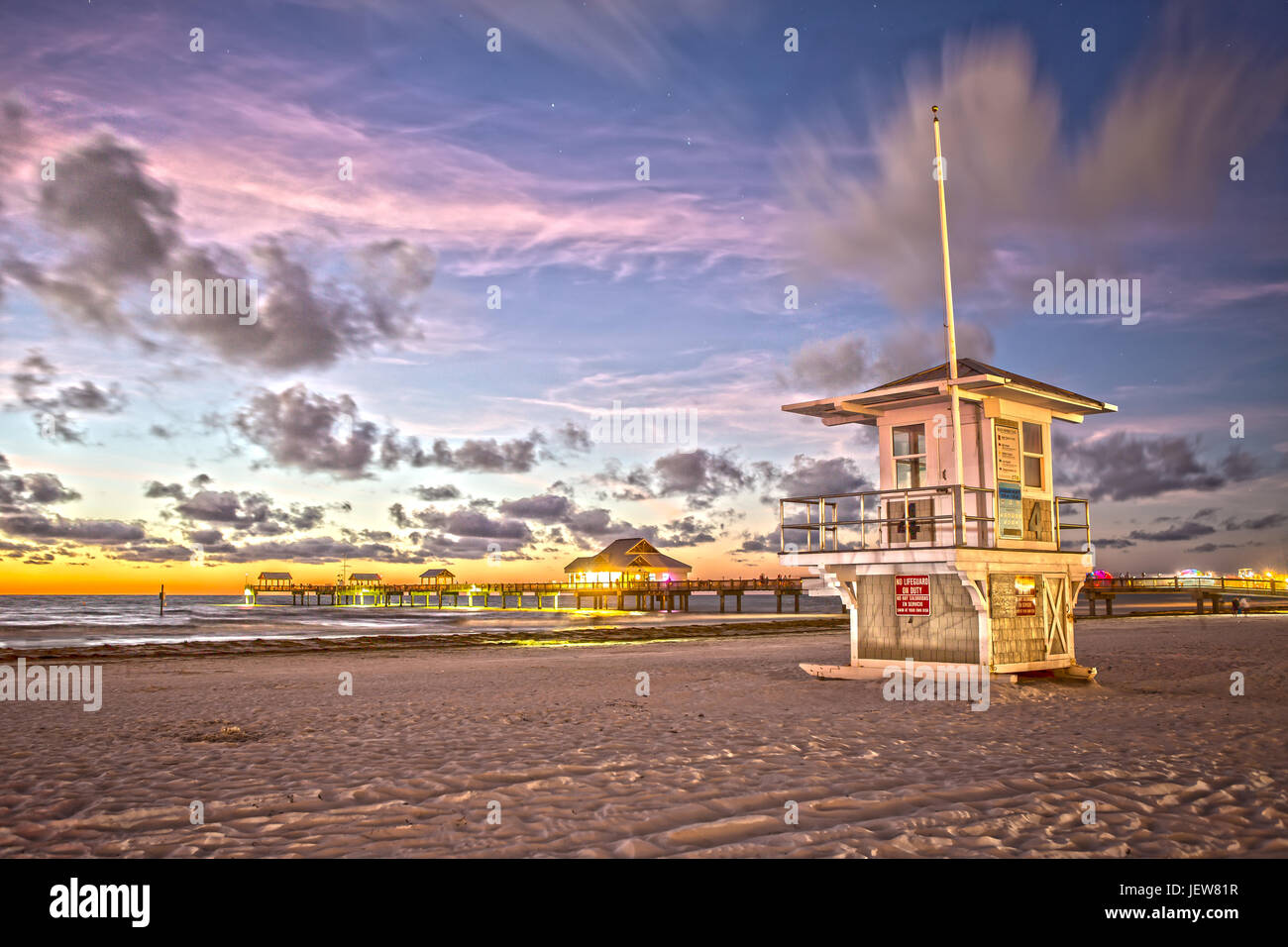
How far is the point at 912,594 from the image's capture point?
605 inches

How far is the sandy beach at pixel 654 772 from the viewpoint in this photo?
19.5ft

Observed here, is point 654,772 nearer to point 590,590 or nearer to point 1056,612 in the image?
point 1056,612

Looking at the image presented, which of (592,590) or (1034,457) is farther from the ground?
(1034,457)

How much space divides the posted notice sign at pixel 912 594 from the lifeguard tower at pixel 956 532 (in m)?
0.02

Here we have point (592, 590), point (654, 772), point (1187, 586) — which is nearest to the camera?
point (654, 772)

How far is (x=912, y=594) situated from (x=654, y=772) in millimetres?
8844

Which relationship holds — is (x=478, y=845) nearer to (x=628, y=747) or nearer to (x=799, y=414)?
(x=628, y=747)

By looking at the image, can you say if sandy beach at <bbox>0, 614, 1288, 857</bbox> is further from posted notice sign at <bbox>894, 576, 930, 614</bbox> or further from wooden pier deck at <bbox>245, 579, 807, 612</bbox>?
wooden pier deck at <bbox>245, 579, 807, 612</bbox>

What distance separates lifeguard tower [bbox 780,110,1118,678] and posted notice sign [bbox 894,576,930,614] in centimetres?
2

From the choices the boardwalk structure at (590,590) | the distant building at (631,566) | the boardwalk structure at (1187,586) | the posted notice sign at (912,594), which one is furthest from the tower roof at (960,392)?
the distant building at (631,566)

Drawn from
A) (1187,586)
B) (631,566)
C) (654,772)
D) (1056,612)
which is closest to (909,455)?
(1056,612)

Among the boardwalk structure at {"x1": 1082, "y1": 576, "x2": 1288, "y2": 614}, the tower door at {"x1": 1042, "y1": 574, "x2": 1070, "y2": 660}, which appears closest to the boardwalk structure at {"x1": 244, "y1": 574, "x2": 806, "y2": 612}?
the boardwalk structure at {"x1": 1082, "y1": 576, "x2": 1288, "y2": 614}

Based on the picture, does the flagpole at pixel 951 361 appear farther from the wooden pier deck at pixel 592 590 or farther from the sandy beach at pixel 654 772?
the wooden pier deck at pixel 592 590

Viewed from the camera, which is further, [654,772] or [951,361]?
[951,361]
